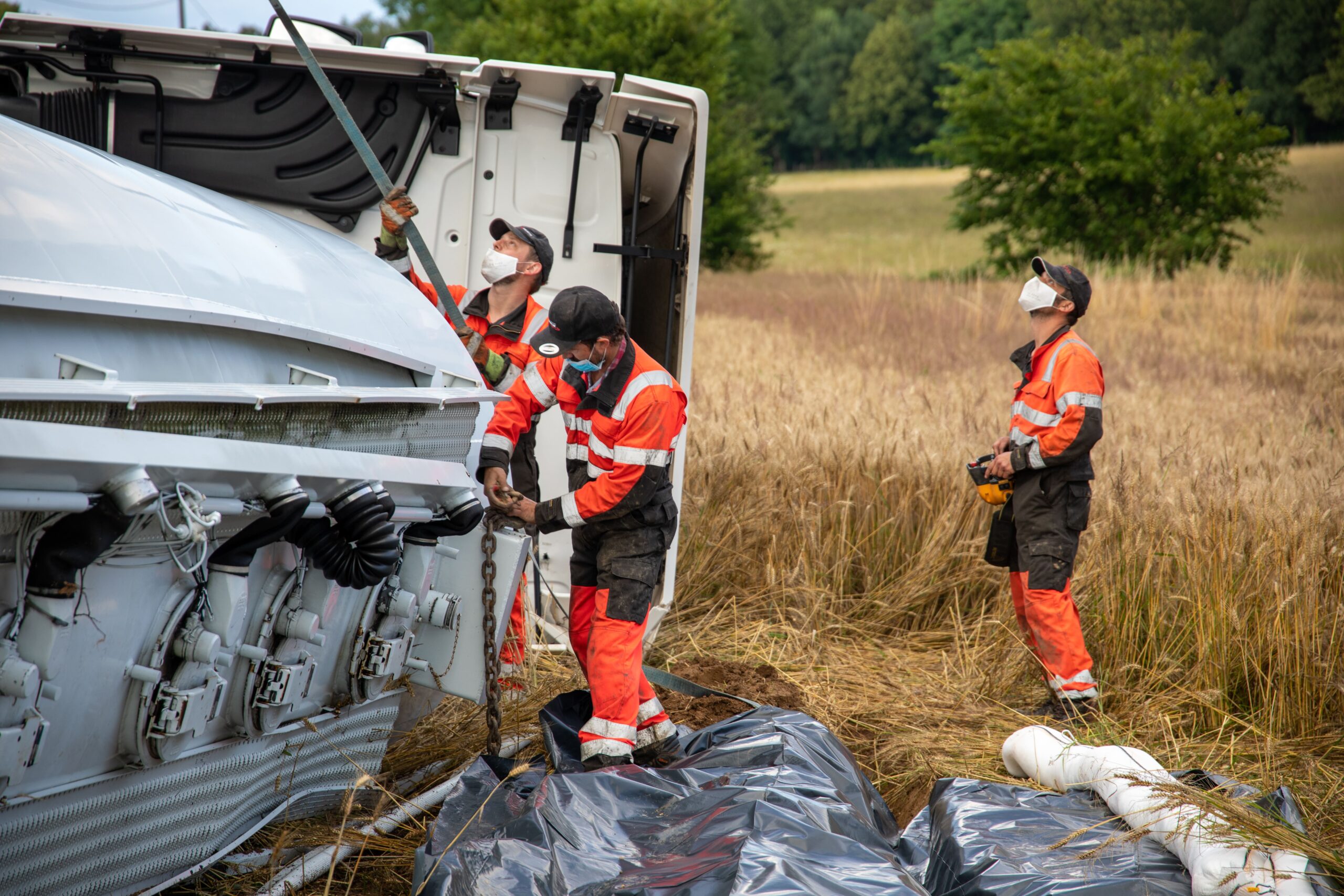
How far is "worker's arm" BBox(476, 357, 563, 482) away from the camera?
3.55 m

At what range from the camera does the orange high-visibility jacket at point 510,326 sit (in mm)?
4008

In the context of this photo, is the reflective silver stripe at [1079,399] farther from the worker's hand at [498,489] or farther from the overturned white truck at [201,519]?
the overturned white truck at [201,519]

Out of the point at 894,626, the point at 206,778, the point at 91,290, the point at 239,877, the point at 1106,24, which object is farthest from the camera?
the point at 1106,24

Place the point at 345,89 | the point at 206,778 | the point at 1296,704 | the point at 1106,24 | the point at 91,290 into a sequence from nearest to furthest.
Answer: the point at 91,290 < the point at 206,778 < the point at 1296,704 < the point at 345,89 < the point at 1106,24

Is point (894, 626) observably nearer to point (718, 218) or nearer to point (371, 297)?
point (371, 297)

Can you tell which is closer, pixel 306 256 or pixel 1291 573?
pixel 306 256

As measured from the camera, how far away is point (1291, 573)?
3.99 metres

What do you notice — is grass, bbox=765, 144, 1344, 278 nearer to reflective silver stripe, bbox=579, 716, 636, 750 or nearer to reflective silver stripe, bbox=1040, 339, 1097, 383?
reflective silver stripe, bbox=1040, 339, 1097, 383

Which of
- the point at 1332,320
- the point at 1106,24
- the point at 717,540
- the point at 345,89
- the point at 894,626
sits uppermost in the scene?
the point at 1106,24

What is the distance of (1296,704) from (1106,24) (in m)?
54.7

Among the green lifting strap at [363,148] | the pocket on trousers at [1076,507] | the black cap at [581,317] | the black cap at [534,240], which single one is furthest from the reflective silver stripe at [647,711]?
the pocket on trousers at [1076,507]

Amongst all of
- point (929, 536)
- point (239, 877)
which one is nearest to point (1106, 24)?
point (929, 536)

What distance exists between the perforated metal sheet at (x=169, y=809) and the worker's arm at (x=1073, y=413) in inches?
101

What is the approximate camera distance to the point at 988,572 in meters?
5.03
